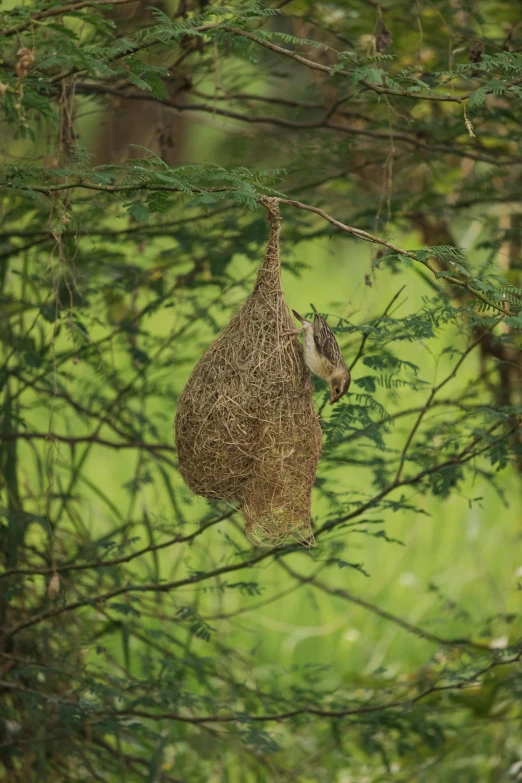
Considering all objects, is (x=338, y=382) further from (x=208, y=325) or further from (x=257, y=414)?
(x=208, y=325)

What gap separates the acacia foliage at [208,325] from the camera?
241 centimetres

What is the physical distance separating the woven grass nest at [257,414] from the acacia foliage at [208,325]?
0.72 feet

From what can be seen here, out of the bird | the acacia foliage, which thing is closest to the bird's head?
the bird

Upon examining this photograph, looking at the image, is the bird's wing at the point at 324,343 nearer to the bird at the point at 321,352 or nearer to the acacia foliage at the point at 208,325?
the bird at the point at 321,352

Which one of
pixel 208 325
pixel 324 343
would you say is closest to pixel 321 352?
pixel 324 343

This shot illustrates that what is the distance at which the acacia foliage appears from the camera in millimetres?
2406

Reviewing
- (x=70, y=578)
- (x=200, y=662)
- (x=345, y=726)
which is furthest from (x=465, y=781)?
(x=70, y=578)

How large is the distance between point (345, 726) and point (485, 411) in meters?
1.56

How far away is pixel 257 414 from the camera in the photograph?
220 cm

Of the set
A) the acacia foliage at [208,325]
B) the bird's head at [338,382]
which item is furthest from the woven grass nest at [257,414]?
the acacia foliage at [208,325]

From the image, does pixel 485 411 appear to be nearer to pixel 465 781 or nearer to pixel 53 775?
pixel 53 775

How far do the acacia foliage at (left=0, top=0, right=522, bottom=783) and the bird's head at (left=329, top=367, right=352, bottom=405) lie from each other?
14 centimetres

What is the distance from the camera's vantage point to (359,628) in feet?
20.3

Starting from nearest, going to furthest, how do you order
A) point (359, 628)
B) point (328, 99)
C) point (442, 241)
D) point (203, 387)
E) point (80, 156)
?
point (80, 156), point (203, 387), point (328, 99), point (442, 241), point (359, 628)
